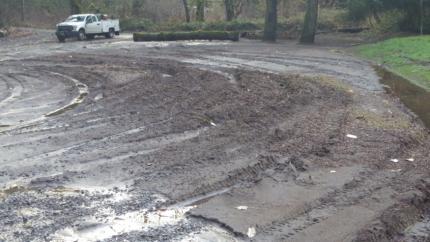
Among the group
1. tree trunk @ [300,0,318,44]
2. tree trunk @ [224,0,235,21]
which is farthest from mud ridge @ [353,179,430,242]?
tree trunk @ [224,0,235,21]

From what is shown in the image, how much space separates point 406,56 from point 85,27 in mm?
27589

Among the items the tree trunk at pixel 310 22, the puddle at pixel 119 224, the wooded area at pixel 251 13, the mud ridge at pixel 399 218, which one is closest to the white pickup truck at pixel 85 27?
the wooded area at pixel 251 13

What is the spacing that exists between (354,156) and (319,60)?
18.3 meters

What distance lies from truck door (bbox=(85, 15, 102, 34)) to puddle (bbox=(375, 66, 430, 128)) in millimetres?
29748

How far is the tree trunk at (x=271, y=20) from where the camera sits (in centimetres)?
4338

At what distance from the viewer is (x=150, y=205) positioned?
25.8 feet

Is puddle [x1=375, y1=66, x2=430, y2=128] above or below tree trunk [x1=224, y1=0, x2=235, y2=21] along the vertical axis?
below

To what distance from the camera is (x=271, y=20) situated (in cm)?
4409

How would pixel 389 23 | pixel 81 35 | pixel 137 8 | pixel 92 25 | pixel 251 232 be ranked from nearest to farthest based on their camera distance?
pixel 251 232 → pixel 389 23 → pixel 81 35 → pixel 92 25 → pixel 137 8

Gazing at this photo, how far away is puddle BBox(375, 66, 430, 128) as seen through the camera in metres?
14.8

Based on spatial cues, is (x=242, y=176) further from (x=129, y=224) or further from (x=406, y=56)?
(x=406, y=56)

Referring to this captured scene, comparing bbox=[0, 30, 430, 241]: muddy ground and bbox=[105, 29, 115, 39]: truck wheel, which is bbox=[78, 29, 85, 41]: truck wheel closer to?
bbox=[105, 29, 115, 39]: truck wheel

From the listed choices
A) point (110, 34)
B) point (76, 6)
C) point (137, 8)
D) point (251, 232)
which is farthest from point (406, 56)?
point (76, 6)

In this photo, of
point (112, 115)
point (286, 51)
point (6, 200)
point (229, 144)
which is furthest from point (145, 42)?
point (6, 200)
